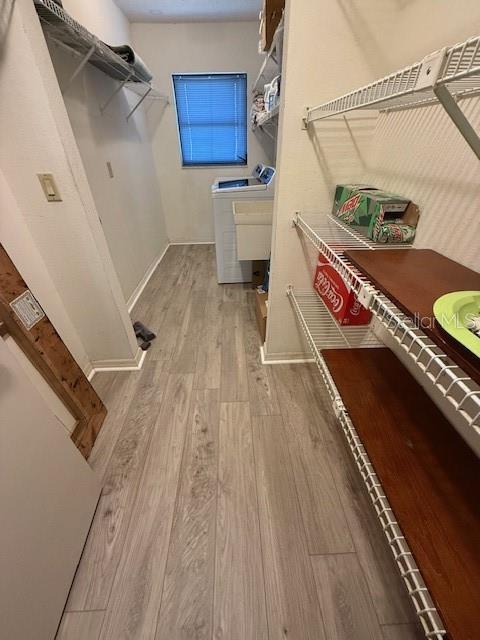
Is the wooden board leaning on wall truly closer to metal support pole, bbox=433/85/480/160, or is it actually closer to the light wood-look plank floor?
the light wood-look plank floor

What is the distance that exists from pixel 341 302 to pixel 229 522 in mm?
972

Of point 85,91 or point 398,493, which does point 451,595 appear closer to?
point 398,493

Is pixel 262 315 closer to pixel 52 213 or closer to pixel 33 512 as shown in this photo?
pixel 52 213

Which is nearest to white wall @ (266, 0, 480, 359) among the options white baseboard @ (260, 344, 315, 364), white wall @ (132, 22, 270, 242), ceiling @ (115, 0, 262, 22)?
white baseboard @ (260, 344, 315, 364)

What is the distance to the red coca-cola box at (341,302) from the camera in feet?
3.40

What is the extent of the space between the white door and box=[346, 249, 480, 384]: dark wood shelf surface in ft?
3.47

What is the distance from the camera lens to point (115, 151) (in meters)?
2.27

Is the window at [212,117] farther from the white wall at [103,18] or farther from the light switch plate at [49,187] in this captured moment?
the light switch plate at [49,187]

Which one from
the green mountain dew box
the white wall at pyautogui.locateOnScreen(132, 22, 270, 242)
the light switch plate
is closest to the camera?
the green mountain dew box

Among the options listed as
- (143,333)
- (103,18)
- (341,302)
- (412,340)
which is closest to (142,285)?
(143,333)

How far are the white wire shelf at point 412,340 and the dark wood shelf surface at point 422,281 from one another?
13 millimetres

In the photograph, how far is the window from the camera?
306 cm

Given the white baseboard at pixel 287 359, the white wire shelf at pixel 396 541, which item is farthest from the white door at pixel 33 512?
the white baseboard at pixel 287 359

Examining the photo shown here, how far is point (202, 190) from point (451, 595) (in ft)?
12.9
